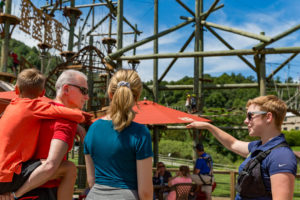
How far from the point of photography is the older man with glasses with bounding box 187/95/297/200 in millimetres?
1686

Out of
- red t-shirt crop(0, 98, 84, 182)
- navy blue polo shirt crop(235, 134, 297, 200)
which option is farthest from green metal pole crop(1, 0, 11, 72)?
navy blue polo shirt crop(235, 134, 297, 200)

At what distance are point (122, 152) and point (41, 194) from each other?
20.3 inches

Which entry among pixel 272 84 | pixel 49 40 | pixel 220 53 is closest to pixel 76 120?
pixel 220 53

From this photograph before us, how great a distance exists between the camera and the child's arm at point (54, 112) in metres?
1.63

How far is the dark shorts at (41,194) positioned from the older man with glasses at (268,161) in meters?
1.19

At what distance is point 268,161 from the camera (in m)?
1.79

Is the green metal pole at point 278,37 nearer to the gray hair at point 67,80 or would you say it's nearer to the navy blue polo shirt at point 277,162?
the navy blue polo shirt at point 277,162

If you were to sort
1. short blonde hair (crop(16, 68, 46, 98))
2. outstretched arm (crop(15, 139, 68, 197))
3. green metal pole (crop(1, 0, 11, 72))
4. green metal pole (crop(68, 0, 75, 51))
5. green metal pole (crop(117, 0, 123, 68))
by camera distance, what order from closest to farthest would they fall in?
outstretched arm (crop(15, 139, 68, 197)) → short blonde hair (crop(16, 68, 46, 98)) → green metal pole (crop(117, 0, 123, 68)) → green metal pole (crop(1, 0, 11, 72)) → green metal pole (crop(68, 0, 75, 51))

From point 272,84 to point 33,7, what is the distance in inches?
548

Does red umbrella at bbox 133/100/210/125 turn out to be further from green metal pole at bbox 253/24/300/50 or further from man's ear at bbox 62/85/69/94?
man's ear at bbox 62/85/69/94

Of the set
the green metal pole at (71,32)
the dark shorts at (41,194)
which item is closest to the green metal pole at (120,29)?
the dark shorts at (41,194)

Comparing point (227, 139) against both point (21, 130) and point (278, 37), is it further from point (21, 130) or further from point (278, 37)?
point (278, 37)


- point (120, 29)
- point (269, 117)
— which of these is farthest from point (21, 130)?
point (120, 29)

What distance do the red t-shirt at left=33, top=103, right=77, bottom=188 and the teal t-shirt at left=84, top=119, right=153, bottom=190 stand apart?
21 cm
